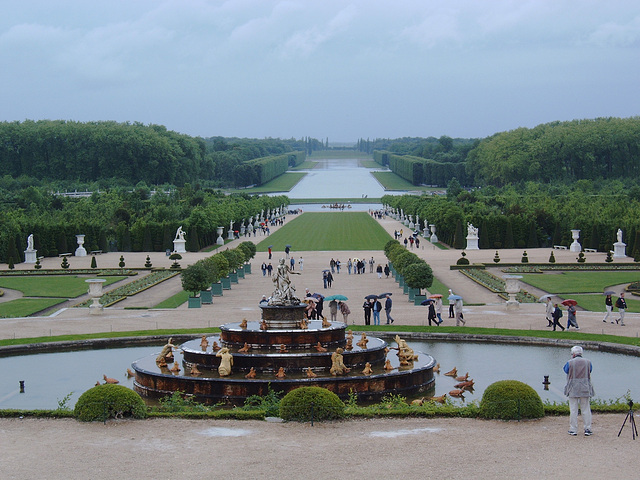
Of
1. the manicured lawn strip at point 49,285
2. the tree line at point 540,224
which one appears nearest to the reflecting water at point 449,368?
the manicured lawn strip at point 49,285

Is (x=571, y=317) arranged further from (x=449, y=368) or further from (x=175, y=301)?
(x=175, y=301)

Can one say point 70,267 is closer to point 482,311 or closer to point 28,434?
point 482,311

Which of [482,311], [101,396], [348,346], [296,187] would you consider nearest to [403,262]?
[482,311]

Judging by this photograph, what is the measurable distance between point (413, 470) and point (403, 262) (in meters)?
28.4

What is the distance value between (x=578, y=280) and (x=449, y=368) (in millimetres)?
24051

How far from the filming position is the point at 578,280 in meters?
44.8

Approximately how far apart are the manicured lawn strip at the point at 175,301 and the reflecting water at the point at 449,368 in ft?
35.7

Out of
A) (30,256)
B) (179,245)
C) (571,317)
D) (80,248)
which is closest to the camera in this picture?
(571,317)

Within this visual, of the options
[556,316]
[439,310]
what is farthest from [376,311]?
[556,316]

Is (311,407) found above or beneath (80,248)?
beneath

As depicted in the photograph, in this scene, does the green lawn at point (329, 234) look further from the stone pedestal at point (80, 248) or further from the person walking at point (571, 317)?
the person walking at point (571, 317)

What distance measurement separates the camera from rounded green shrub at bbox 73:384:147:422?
16.0 metres

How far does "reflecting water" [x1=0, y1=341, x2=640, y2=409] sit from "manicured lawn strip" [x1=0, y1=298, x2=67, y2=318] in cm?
1007

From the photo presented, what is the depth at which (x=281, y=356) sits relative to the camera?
20734mm
